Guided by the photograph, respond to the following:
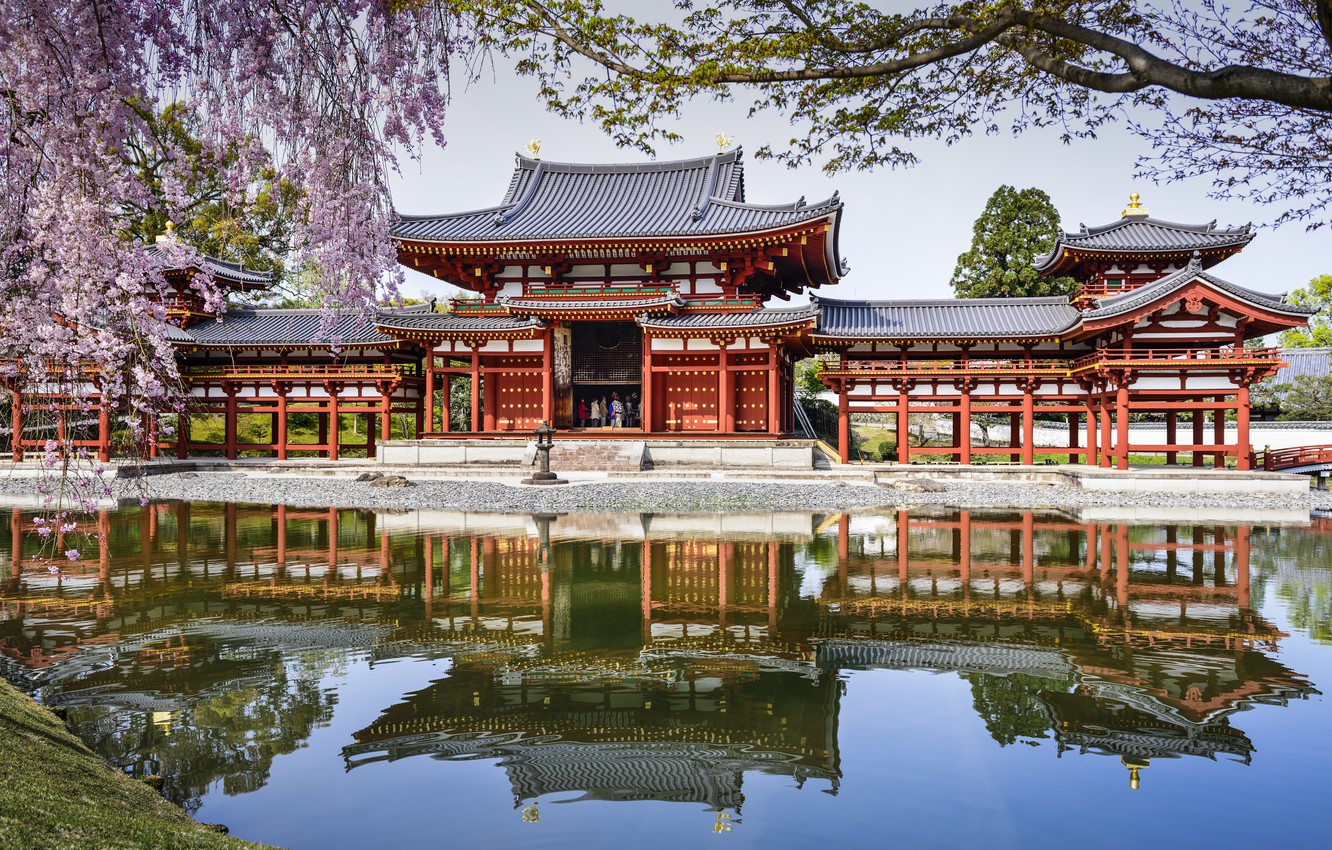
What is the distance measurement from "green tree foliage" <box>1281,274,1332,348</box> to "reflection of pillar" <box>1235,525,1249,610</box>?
4329cm

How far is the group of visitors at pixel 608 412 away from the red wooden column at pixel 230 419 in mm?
12952

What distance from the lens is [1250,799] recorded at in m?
4.57

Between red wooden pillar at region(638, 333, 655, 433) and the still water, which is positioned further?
red wooden pillar at region(638, 333, 655, 433)

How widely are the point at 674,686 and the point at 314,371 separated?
89.5 ft

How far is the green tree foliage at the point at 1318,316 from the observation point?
48.8m

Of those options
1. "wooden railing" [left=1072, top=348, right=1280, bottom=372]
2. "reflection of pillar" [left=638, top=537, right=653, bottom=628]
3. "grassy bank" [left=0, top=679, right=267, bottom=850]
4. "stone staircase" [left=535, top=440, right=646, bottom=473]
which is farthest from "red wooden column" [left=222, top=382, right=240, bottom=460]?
"wooden railing" [left=1072, top=348, right=1280, bottom=372]

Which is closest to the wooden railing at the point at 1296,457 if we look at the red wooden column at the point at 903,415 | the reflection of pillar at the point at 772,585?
the red wooden column at the point at 903,415

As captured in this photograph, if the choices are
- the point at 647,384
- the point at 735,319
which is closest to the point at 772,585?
the point at 735,319

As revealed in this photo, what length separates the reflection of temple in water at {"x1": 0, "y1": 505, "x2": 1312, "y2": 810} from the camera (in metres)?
5.30

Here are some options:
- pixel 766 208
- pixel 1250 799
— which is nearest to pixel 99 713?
pixel 1250 799

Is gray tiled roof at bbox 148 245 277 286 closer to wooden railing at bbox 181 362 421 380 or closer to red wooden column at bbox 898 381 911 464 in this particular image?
wooden railing at bbox 181 362 421 380

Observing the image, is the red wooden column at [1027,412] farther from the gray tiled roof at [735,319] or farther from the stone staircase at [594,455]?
the stone staircase at [594,455]

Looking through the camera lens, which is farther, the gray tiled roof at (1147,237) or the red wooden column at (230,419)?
the red wooden column at (230,419)

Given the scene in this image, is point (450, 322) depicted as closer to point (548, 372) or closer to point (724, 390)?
point (548, 372)
